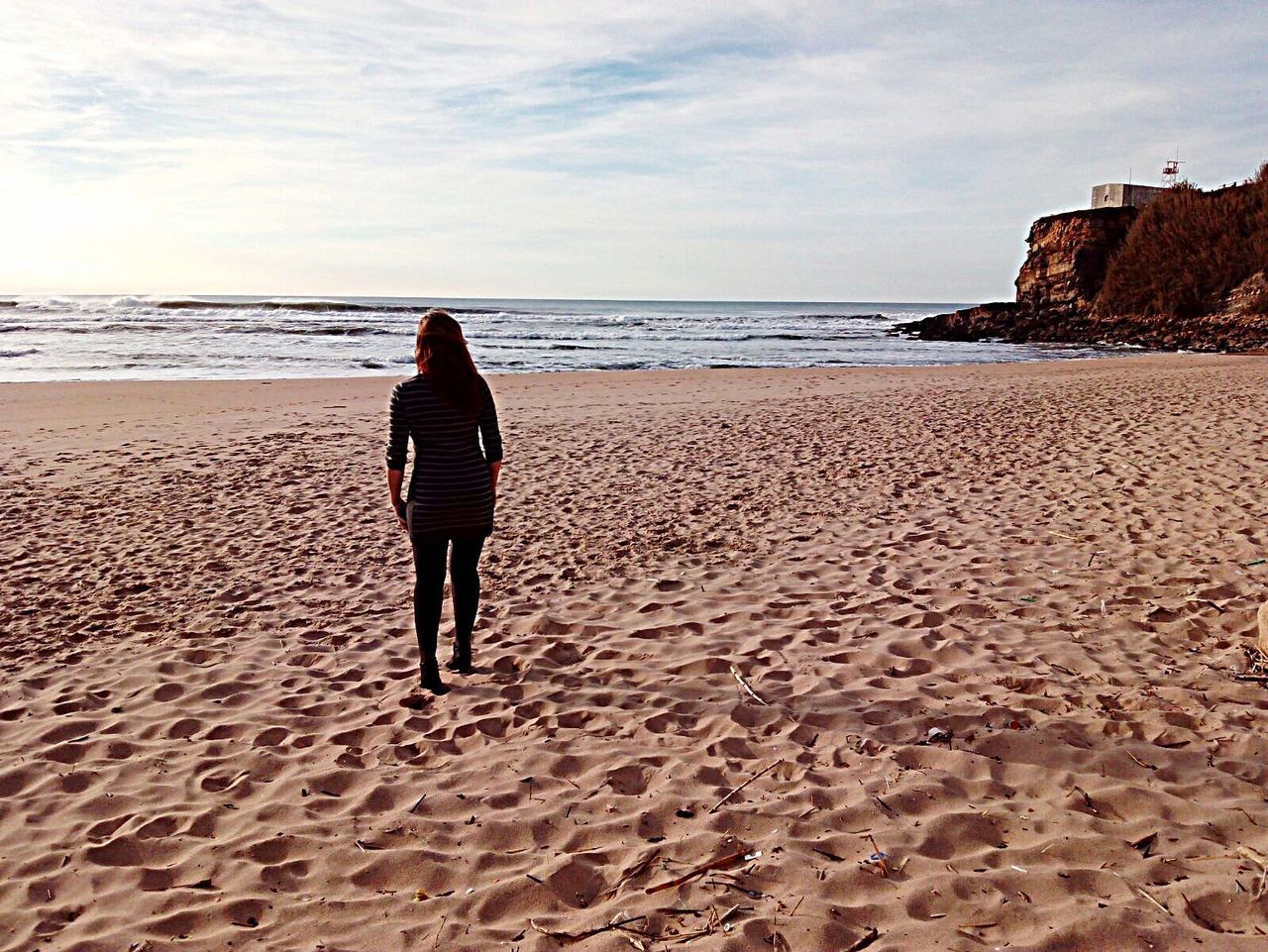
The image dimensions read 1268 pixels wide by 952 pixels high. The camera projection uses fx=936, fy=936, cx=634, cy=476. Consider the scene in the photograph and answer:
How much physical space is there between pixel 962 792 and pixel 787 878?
0.82 m

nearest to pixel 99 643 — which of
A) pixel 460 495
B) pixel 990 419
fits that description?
pixel 460 495

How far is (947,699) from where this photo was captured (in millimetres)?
3932

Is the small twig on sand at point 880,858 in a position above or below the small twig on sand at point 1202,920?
below

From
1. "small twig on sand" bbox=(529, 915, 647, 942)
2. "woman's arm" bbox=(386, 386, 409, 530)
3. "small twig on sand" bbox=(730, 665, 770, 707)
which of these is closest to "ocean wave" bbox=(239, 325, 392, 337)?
"woman's arm" bbox=(386, 386, 409, 530)

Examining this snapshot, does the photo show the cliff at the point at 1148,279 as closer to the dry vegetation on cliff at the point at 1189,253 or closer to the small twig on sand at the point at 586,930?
the dry vegetation on cliff at the point at 1189,253

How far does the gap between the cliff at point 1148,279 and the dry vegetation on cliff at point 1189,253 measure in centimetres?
4

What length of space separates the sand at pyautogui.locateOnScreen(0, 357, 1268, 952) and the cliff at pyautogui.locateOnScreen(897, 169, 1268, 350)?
29.6m

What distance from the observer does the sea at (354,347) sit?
24.5m

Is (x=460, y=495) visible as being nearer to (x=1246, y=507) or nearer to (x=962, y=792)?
(x=962, y=792)

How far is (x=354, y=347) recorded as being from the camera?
32.1m

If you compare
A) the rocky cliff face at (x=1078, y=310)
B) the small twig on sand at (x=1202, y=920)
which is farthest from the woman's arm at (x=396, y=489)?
the rocky cliff face at (x=1078, y=310)

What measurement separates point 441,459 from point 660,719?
1.43 m

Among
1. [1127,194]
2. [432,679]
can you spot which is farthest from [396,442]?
[1127,194]

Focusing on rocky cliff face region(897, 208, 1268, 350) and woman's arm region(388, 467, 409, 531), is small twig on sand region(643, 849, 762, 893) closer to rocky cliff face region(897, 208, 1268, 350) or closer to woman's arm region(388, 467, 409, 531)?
woman's arm region(388, 467, 409, 531)
